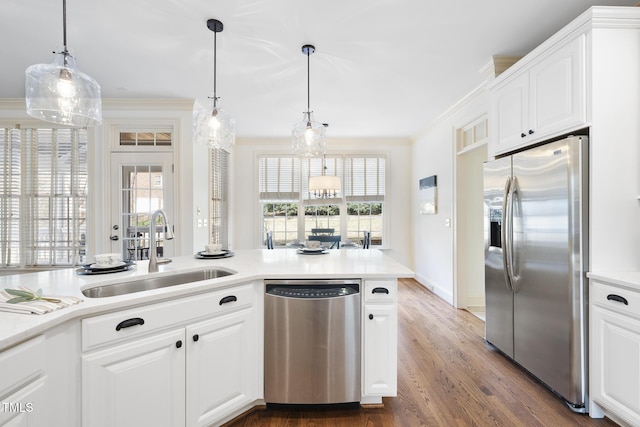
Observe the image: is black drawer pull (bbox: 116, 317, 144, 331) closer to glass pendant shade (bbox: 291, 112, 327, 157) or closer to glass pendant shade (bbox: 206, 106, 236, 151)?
glass pendant shade (bbox: 206, 106, 236, 151)

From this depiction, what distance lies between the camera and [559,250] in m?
1.93

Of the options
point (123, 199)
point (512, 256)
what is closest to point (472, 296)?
point (512, 256)

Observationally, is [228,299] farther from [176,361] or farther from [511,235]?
[511,235]

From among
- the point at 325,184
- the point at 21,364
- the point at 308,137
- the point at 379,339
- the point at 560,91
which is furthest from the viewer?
the point at 325,184

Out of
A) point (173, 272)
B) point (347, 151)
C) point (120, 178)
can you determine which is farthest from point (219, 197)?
point (173, 272)

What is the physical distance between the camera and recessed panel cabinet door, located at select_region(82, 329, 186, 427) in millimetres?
1229

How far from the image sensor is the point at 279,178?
5832 mm

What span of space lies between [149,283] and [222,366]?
0.66 m

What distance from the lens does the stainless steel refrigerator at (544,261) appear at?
184 cm

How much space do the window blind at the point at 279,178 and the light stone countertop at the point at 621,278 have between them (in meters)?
4.60

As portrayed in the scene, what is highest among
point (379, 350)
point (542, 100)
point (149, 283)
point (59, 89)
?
point (542, 100)

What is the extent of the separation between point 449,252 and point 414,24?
117 inches

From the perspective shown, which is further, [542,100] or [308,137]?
Result: [308,137]

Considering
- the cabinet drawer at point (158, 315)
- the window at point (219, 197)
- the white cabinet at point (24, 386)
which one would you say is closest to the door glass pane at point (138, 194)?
the window at point (219, 197)
